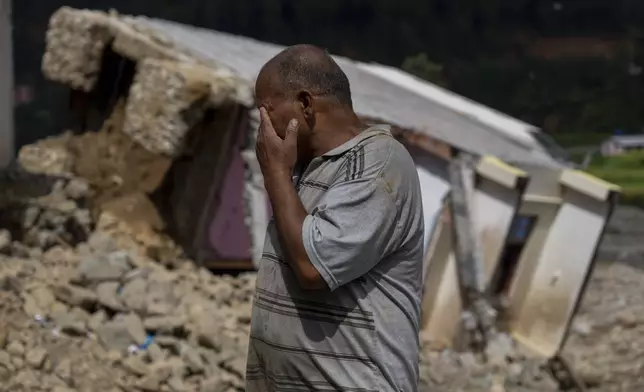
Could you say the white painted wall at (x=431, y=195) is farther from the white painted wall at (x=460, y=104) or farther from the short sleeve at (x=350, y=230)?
the short sleeve at (x=350, y=230)

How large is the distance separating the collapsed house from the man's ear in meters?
3.95

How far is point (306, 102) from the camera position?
5.95ft

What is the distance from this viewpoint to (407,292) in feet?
5.93

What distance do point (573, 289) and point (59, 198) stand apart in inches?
132

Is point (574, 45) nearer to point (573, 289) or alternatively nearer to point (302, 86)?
point (573, 289)

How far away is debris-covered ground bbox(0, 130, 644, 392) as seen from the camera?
13.1 ft

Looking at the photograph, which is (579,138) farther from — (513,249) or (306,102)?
(306,102)

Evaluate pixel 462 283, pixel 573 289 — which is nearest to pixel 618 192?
pixel 573 289

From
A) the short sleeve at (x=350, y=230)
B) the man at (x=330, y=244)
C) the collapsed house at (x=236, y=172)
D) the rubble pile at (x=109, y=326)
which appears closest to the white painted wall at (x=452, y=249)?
the collapsed house at (x=236, y=172)

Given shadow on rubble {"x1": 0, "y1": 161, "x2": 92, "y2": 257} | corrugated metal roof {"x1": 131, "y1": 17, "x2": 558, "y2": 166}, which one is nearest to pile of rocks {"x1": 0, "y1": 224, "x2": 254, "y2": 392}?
shadow on rubble {"x1": 0, "y1": 161, "x2": 92, "y2": 257}

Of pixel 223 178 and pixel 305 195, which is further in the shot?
pixel 223 178

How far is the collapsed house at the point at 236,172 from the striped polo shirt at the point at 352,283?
13.1ft

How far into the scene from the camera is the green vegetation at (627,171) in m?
8.03

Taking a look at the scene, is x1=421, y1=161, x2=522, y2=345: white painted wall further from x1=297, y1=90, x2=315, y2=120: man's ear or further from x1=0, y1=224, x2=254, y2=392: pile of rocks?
x1=297, y1=90, x2=315, y2=120: man's ear
